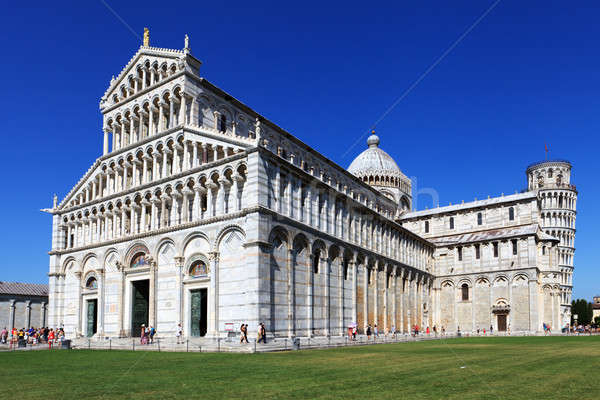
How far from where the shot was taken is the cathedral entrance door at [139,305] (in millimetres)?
41875

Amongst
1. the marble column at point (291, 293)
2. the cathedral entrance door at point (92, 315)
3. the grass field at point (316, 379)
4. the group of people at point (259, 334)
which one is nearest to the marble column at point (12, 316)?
the cathedral entrance door at point (92, 315)

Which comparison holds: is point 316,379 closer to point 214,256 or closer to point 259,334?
Answer: point 259,334

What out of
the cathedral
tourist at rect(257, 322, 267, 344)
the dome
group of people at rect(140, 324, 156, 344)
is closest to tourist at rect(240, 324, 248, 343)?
tourist at rect(257, 322, 267, 344)

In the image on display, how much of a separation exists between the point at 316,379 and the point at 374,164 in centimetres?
7074

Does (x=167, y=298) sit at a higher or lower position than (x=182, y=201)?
lower

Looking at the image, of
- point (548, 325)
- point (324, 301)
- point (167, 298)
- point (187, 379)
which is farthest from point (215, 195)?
point (548, 325)

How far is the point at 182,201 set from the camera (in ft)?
132

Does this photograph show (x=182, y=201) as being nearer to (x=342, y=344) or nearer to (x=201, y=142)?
(x=201, y=142)

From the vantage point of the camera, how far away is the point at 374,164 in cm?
8431

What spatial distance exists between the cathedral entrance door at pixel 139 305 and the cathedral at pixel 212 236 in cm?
9

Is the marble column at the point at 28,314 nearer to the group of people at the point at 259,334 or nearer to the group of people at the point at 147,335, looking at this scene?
the group of people at the point at 147,335

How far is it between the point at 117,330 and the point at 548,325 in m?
50.6

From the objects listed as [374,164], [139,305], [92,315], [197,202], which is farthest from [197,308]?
[374,164]

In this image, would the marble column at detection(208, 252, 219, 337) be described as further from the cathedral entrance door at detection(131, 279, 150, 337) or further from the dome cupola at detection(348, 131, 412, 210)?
the dome cupola at detection(348, 131, 412, 210)
